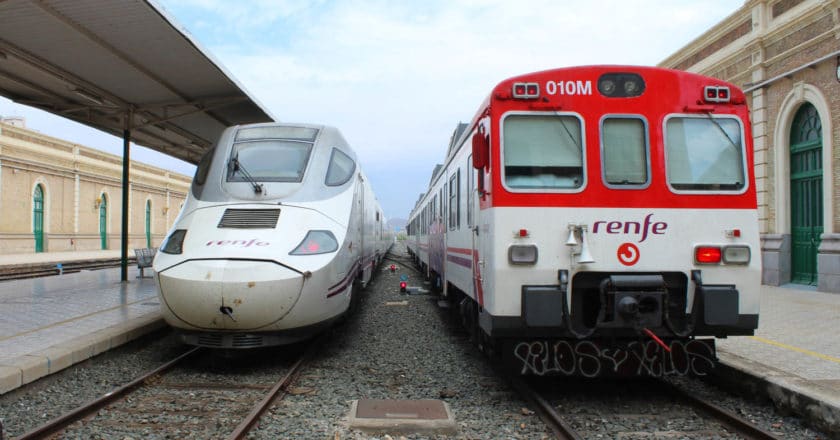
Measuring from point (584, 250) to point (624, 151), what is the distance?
3.32ft

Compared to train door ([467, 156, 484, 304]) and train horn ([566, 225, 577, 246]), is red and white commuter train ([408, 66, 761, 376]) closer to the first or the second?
train horn ([566, 225, 577, 246])

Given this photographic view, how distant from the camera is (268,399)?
5.11 meters

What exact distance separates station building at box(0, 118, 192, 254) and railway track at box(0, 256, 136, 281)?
7.42 meters

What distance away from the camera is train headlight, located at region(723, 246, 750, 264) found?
496cm

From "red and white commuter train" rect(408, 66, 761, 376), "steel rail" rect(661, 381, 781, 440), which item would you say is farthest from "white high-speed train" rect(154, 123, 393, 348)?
"steel rail" rect(661, 381, 781, 440)

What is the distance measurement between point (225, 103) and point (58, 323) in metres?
5.32

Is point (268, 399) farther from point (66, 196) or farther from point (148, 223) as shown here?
point (148, 223)

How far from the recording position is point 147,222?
40.1 meters

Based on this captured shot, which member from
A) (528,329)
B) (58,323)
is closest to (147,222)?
(58,323)

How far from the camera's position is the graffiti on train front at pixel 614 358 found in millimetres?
5102

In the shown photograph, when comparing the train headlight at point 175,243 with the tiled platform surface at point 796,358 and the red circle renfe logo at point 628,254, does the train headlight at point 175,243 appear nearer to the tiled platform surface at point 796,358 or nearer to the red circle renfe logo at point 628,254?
the red circle renfe logo at point 628,254

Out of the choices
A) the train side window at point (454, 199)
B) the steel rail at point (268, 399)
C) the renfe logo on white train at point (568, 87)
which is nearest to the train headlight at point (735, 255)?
the renfe logo on white train at point (568, 87)

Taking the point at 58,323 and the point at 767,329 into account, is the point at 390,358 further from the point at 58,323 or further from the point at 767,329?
the point at 767,329

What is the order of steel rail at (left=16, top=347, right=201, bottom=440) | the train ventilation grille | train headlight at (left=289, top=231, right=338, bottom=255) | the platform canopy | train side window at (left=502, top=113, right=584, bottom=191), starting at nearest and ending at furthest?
steel rail at (left=16, top=347, right=201, bottom=440), train side window at (left=502, top=113, right=584, bottom=191), train headlight at (left=289, top=231, right=338, bottom=255), the train ventilation grille, the platform canopy
